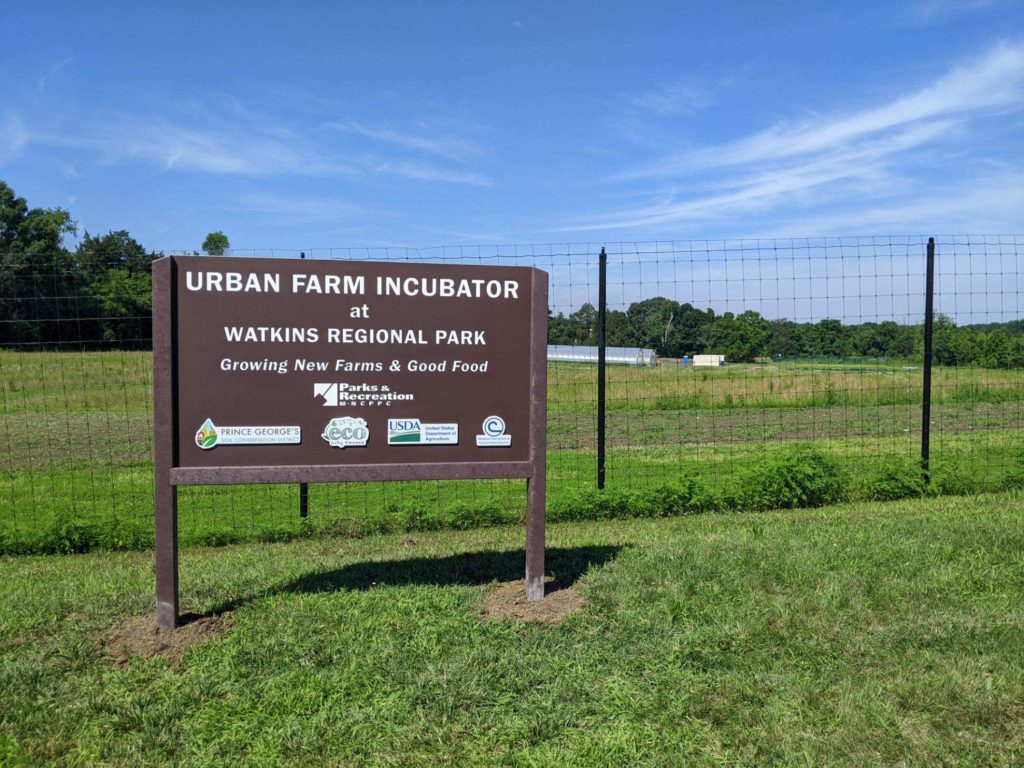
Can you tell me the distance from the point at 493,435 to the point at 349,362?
1.01 m

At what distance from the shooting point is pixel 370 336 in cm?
496

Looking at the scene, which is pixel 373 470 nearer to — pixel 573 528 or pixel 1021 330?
pixel 573 528

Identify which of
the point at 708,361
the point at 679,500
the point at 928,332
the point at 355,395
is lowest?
the point at 679,500

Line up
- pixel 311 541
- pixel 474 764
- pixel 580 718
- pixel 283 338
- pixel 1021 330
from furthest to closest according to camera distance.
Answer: pixel 1021 330, pixel 311 541, pixel 283 338, pixel 580 718, pixel 474 764

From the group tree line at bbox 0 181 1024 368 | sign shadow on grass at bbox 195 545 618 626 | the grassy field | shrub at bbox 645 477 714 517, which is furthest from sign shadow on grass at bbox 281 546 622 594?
tree line at bbox 0 181 1024 368

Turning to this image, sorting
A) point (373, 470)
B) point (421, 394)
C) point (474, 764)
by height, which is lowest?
point (474, 764)

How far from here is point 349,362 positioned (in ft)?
16.1

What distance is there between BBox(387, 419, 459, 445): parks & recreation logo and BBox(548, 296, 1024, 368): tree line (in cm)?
455

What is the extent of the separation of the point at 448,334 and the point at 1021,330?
1009 cm

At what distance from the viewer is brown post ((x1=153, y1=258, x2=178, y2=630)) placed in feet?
15.1

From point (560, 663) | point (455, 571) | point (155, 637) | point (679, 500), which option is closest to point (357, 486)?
point (679, 500)

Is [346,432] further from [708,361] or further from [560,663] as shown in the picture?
[708,361]

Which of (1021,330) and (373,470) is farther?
(1021,330)

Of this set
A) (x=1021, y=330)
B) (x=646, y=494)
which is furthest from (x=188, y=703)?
(x=1021, y=330)
